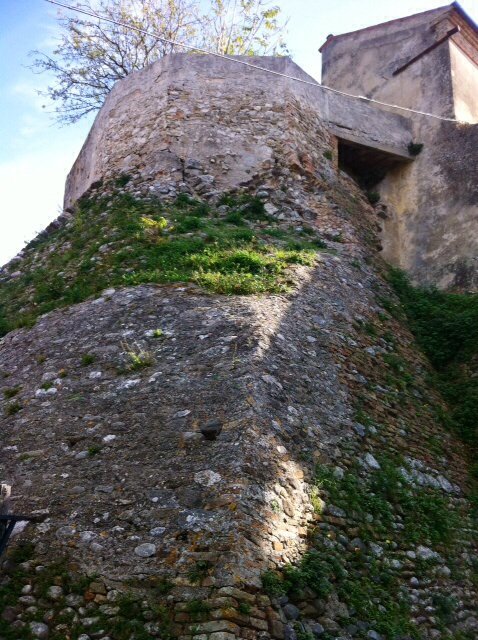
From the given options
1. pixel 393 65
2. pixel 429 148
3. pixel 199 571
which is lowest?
pixel 199 571

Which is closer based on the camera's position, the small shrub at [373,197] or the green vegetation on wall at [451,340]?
the green vegetation on wall at [451,340]

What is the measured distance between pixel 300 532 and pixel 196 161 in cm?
701

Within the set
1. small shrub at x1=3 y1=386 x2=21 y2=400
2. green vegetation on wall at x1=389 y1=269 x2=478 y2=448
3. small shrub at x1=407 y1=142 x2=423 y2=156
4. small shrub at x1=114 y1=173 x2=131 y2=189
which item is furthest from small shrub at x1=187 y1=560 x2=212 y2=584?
small shrub at x1=407 y1=142 x2=423 y2=156

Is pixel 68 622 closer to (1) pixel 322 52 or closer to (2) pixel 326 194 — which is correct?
(2) pixel 326 194

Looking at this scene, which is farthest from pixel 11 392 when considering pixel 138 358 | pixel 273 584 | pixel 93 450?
pixel 273 584

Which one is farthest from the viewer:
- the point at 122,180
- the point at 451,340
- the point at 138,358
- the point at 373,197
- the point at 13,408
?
the point at 373,197

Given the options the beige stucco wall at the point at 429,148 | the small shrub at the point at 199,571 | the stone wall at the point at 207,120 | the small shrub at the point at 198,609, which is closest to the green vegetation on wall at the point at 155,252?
the stone wall at the point at 207,120

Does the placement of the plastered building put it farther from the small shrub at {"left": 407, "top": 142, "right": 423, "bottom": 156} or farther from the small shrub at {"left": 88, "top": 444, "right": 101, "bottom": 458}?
the small shrub at {"left": 88, "top": 444, "right": 101, "bottom": 458}

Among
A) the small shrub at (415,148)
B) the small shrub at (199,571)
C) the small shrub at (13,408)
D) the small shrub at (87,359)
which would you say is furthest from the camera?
the small shrub at (415,148)

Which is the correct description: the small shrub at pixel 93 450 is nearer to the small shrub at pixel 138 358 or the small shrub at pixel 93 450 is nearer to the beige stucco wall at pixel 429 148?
the small shrub at pixel 138 358

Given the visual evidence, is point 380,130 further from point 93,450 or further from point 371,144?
point 93,450

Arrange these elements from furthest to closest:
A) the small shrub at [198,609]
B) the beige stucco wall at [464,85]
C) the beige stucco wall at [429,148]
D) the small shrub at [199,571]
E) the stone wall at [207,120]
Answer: the beige stucco wall at [464,85], the beige stucco wall at [429,148], the stone wall at [207,120], the small shrub at [199,571], the small shrub at [198,609]

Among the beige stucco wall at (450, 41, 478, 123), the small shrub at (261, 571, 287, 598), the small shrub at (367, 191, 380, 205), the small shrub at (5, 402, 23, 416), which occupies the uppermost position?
the beige stucco wall at (450, 41, 478, 123)

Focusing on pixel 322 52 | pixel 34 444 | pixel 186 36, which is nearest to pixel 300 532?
pixel 34 444
